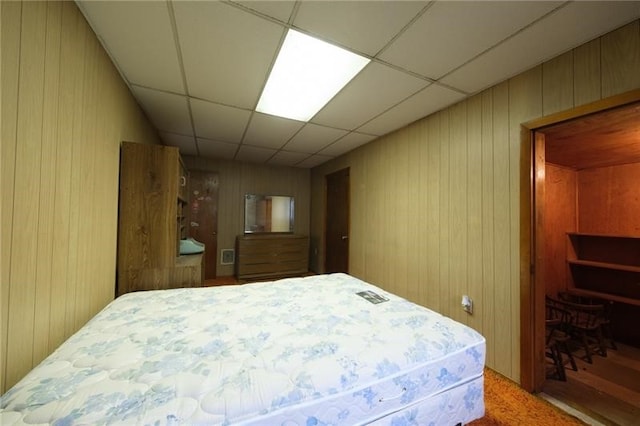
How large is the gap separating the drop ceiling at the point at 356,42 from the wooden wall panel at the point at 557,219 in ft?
7.16

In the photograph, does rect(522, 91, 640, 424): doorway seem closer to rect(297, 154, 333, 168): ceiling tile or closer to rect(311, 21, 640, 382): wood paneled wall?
rect(311, 21, 640, 382): wood paneled wall

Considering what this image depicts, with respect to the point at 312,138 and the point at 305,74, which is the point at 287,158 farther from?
the point at 305,74

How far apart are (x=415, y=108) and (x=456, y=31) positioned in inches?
38.2

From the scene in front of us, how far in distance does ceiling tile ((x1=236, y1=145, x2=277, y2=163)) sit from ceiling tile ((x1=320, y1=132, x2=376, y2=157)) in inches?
36.6

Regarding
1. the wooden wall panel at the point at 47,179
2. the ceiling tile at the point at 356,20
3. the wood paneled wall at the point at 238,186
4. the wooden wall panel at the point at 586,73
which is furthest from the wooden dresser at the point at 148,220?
the wooden wall panel at the point at 586,73

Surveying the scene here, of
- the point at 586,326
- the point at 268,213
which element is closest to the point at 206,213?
the point at 268,213

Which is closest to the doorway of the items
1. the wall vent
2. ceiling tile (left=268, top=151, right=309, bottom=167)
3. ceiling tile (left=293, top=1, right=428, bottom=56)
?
ceiling tile (left=293, top=1, right=428, bottom=56)

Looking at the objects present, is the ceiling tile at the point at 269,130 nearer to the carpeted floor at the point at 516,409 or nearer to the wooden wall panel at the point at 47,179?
the wooden wall panel at the point at 47,179

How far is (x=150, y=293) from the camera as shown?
1.65 m

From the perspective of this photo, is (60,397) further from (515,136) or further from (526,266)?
(515,136)

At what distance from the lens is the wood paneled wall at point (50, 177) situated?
85 centimetres

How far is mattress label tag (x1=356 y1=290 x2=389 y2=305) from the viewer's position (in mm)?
1625

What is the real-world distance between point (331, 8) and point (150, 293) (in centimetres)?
207

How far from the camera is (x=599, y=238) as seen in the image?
305 centimetres
